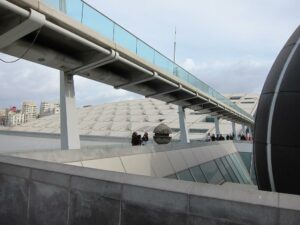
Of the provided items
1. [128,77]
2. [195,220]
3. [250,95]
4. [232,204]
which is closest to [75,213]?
[195,220]

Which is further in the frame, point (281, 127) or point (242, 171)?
point (242, 171)

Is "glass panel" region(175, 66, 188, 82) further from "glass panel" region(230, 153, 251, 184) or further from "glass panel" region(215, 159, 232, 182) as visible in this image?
"glass panel" region(230, 153, 251, 184)

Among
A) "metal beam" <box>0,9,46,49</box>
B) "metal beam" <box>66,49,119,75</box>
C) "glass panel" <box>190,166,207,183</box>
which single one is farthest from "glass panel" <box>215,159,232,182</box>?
"metal beam" <box>0,9,46,49</box>

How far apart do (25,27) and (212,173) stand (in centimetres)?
1551

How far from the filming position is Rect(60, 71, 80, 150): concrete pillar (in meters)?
16.8

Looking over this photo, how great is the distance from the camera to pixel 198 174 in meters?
20.6

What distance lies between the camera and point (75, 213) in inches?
223

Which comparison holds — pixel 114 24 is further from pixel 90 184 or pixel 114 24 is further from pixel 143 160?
pixel 90 184

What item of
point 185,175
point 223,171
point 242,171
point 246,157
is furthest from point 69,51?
point 246,157

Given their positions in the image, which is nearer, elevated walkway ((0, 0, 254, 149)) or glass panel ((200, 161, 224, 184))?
elevated walkway ((0, 0, 254, 149))

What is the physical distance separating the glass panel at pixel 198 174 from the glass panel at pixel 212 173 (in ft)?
2.81

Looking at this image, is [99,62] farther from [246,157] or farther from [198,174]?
[246,157]

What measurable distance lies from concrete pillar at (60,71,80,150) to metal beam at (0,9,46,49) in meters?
4.26

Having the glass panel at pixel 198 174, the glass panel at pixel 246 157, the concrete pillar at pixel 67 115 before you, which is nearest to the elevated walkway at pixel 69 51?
the concrete pillar at pixel 67 115
